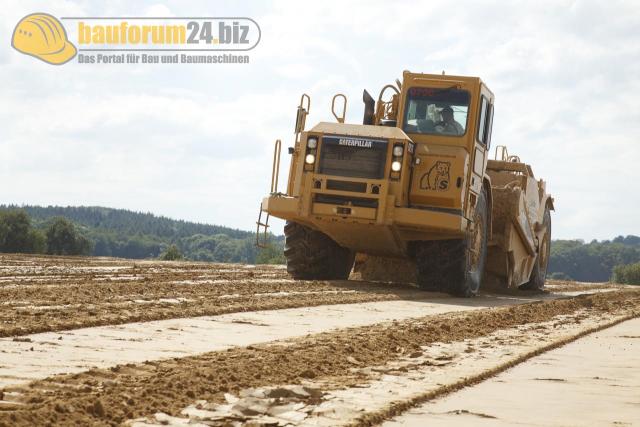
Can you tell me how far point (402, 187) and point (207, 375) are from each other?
1009 cm

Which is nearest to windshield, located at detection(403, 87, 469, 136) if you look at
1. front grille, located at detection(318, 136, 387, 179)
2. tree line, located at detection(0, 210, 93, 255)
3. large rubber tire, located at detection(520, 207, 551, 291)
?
front grille, located at detection(318, 136, 387, 179)

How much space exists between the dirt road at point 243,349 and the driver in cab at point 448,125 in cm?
301

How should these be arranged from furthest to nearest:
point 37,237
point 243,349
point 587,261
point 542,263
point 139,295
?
point 587,261 → point 37,237 → point 542,263 → point 139,295 → point 243,349

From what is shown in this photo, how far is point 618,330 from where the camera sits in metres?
11.9

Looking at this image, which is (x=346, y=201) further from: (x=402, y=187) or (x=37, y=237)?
(x=37, y=237)

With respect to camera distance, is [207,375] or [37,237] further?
[37,237]

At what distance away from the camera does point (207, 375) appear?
631 centimetres

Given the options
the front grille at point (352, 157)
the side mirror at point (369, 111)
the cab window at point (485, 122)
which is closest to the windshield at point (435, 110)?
the cab window at point (485, 122)

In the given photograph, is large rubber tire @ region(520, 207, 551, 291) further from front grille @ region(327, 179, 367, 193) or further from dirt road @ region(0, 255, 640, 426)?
dirt road @ region(0, 255, 640, 426)

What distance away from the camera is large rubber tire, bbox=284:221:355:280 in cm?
1786

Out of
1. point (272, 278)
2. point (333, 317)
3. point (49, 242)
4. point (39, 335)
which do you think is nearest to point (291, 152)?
point (272, 278)

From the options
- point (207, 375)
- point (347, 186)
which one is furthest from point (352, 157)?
point (207, 375)

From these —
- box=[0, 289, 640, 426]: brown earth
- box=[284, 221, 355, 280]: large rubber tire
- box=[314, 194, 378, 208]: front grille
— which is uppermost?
box=[314, 194, 378, 208]: front grille

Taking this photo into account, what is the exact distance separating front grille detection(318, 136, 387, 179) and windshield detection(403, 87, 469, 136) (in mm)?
844
